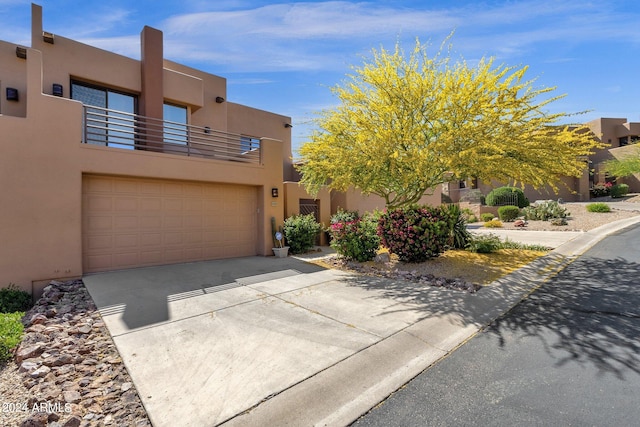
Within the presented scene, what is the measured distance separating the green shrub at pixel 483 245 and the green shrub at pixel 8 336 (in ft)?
35.1

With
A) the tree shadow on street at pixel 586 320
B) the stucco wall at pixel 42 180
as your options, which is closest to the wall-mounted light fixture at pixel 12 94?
the stucco wall at pixel 42 180

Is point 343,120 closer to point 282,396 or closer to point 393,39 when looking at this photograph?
point 393,39

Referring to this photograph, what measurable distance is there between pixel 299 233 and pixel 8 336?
26.2ft

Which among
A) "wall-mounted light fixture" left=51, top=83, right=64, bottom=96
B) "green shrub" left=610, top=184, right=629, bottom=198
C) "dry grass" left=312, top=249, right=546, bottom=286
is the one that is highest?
"wall-mounted light fixture" left=51, top=83, right=64, bottom=96

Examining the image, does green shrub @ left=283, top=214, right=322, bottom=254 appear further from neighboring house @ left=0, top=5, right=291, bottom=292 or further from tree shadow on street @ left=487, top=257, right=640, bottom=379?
tree shadow on street @ left=487, top=257, right=640, bottom=379

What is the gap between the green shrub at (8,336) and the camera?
3590 mm

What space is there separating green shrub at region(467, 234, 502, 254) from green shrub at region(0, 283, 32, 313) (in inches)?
453

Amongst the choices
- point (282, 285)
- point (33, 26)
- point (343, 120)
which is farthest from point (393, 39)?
point (33, 26)

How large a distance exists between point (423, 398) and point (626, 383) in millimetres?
1964

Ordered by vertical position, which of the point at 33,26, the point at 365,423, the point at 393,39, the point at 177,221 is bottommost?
the point at 365,423

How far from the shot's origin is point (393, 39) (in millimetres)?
8281

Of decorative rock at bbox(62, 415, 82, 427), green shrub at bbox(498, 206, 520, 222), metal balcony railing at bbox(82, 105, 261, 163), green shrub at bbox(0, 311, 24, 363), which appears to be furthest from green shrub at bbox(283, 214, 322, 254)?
green shrub at bbox(498, 206, 520, 222)

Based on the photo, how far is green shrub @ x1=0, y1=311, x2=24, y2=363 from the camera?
359 centimetres

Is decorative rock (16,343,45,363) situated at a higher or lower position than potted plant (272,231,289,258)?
lower
